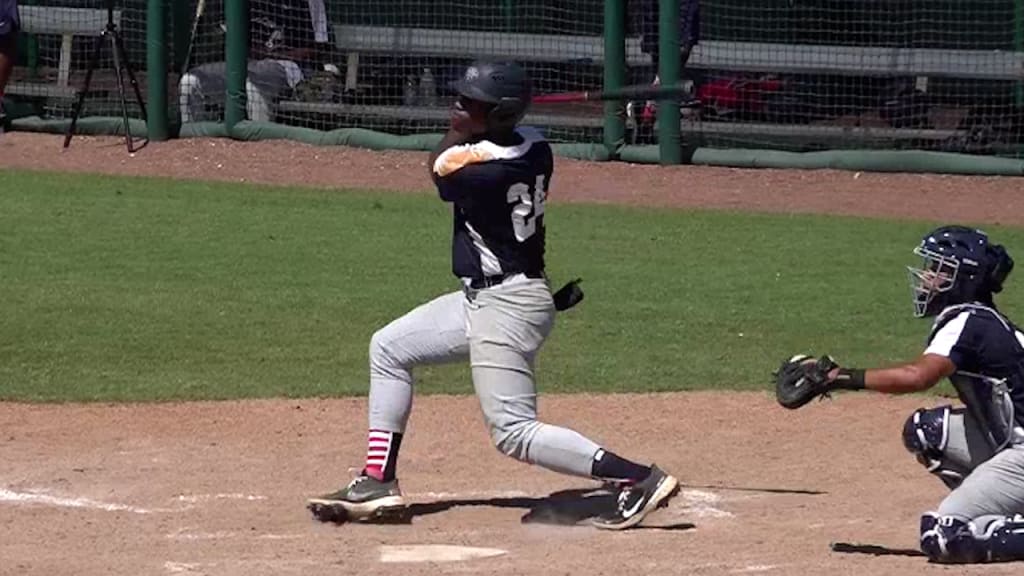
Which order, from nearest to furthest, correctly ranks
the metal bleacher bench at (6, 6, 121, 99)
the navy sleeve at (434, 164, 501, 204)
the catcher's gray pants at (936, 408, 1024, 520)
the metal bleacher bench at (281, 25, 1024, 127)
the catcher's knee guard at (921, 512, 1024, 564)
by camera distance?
the catcher's knee guard at (921, 512, 1024, 564), the catcher's gray pants at (936, 408, 1024, 520), the navy sleeve at (434, 164, 501, 204), the metal bleacher bench at (281, 25, 1024, 127), the metal bleacher bench at (6, 6, 121, 99)

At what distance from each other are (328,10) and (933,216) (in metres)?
7.27

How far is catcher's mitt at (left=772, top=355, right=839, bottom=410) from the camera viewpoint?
5.47 metres

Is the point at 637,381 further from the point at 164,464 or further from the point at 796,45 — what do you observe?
the point at 796,45

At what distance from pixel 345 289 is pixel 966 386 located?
20.2 feet

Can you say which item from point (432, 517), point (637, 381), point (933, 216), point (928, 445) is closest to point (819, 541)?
point (928, 445)

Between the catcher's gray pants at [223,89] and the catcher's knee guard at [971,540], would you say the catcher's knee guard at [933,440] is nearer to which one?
the catcher's knee guard at [971,540]

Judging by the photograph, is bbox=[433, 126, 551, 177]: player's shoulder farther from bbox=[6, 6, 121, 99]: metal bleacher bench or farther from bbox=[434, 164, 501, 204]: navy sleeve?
bbox=[6, 6, 121, 99]: metal bleacher bench

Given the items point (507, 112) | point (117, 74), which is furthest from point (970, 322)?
point (117, 74)

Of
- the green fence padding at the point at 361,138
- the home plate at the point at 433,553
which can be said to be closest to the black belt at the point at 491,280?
the home plate at the point at 433,553

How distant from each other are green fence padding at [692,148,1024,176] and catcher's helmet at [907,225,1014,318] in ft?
35.2

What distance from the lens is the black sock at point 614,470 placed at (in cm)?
598

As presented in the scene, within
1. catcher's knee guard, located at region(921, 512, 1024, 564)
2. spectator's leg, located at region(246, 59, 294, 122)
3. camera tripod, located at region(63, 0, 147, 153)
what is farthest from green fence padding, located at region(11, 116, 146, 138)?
catcher's knee guard, located at region(921, 512, 1024, 564)

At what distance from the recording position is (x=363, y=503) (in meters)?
6.12

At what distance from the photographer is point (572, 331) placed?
33.8ft
